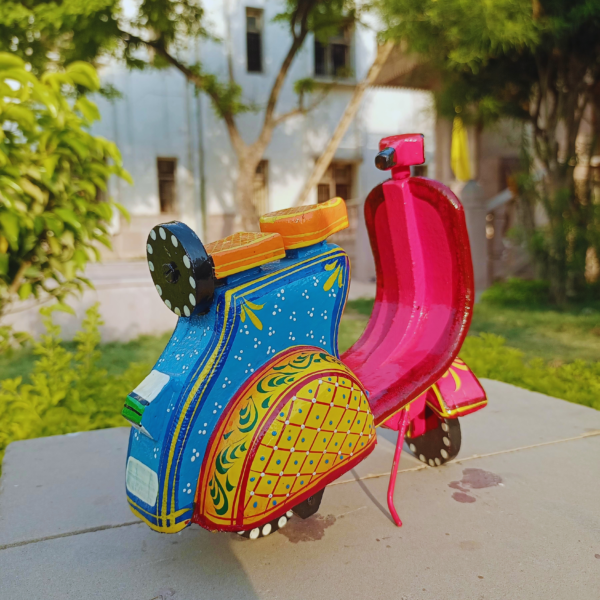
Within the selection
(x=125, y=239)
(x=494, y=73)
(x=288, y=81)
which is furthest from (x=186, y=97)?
(x=494, y=73)

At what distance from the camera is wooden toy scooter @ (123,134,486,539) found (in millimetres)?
1465

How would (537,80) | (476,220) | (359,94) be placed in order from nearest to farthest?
(537,80) → (476,220) → (359,94)

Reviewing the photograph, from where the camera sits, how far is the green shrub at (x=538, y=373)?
11.3ft

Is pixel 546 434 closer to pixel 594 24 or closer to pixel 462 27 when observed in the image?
pixel 462 27

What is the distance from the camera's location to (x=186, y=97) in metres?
13.5

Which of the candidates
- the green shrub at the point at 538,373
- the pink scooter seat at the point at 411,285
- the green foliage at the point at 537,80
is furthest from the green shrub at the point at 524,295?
the pink scooter seat at the point at 411,285

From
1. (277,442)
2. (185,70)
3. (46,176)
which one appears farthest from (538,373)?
(185,70)

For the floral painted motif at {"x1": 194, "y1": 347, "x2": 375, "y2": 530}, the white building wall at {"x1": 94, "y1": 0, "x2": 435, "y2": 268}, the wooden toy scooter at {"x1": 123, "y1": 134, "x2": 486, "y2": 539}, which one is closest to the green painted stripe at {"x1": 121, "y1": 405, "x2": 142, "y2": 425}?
the wooden toy scooter at {"x1": 123, "y1": 134, "x2": 486, "y2": 539}

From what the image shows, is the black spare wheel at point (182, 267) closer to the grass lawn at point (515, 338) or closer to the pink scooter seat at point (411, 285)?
the pink scooter seat at point (411, 285)

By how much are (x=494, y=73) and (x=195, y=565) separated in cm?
756

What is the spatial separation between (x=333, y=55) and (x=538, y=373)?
1306cm

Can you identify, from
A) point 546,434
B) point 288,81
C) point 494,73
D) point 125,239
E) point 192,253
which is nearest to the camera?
point 192,253

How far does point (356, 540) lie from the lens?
1.81 meters

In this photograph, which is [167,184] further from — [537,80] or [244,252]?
[244,252]
